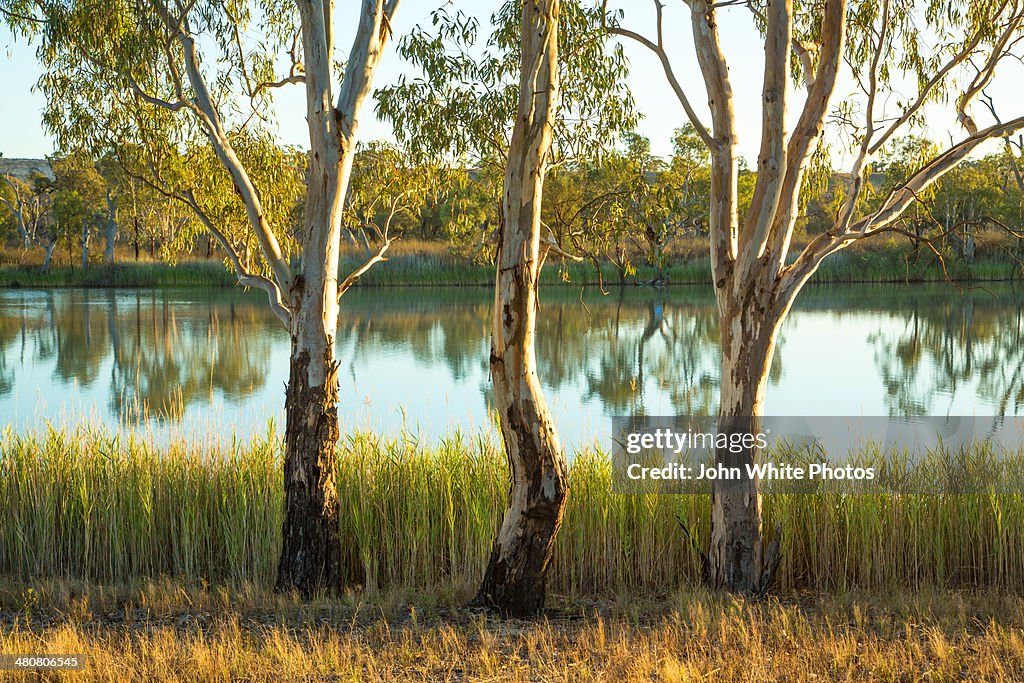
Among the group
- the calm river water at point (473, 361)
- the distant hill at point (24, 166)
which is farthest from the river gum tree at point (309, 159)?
the distant hill at point (24, 166)

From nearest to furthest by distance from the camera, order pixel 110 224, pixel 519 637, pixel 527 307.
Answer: pixel 519 637 < pixel 527 307 < pixel 110 224

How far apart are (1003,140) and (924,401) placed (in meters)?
9.02

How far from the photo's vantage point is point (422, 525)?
16.4 ft

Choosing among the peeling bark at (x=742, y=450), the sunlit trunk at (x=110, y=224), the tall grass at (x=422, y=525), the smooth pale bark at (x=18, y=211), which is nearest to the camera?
the peeling bark at (x=742, y=450)

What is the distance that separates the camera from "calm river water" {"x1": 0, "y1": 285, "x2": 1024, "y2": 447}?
1249 centimetres

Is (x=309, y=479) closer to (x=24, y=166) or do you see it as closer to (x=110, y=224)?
(x=110, y=224)

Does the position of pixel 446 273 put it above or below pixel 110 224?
below

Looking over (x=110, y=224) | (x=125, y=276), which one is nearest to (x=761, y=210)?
(x=125, y=276)

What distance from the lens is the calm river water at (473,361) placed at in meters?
12.5

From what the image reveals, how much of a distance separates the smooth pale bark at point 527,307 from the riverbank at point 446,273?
2756 centimetres

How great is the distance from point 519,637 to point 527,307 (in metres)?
1.29

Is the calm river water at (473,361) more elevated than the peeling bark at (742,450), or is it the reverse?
the peeling bark at (742,450)

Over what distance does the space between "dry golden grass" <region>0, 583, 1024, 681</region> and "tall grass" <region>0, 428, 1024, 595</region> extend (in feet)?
1.22

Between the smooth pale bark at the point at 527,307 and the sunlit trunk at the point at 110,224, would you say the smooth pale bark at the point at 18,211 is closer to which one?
the sunlit trunk at the point at 110,224
